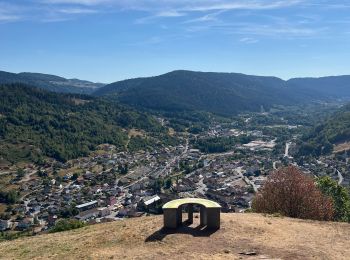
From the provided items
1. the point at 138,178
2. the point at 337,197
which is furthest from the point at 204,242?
→ the point at 138,178

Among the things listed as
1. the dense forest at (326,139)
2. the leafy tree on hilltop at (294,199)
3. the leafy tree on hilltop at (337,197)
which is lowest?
the dense forest at (326,139)

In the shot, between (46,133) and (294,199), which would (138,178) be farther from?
(294,199)

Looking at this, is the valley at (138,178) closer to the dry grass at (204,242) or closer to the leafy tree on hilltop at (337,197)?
the leafy tree on hilltop at (337,197)

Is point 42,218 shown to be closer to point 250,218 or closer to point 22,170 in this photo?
point 22,170

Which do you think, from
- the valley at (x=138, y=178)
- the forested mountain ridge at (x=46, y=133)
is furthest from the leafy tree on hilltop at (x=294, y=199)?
the forested mountain ridge at (x=46, y=133)

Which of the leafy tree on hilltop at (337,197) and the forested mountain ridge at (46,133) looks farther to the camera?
the forested mountain ridge at (46,133)

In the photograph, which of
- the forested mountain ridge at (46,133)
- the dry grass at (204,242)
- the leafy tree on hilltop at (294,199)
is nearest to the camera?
the dry grass at (204,242)

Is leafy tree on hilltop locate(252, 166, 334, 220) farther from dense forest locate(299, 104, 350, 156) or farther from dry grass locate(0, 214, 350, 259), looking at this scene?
dense forest locate(299, 104, 350, 156)

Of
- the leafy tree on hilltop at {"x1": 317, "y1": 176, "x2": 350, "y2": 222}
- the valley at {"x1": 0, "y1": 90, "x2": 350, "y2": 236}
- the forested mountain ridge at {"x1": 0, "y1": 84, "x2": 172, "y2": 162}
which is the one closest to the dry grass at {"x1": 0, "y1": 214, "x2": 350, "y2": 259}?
the leafy tree on hilltop at {"x1": 317, "y1": 176, "x2": 350, "y2": 222}

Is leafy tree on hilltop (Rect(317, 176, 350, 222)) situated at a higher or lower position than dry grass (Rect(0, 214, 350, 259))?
lower

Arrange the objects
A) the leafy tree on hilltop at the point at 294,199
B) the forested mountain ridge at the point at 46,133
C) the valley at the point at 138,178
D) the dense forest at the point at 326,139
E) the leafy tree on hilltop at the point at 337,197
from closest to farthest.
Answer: the leafy tree on hilltop at the point at 294,199 < the leafy tree on hilltop at the point at 337,197 < the valley at the point at 138,178 < the forested mountain ridge at the point at 46,133 < the dense forest at the point at 326,139
